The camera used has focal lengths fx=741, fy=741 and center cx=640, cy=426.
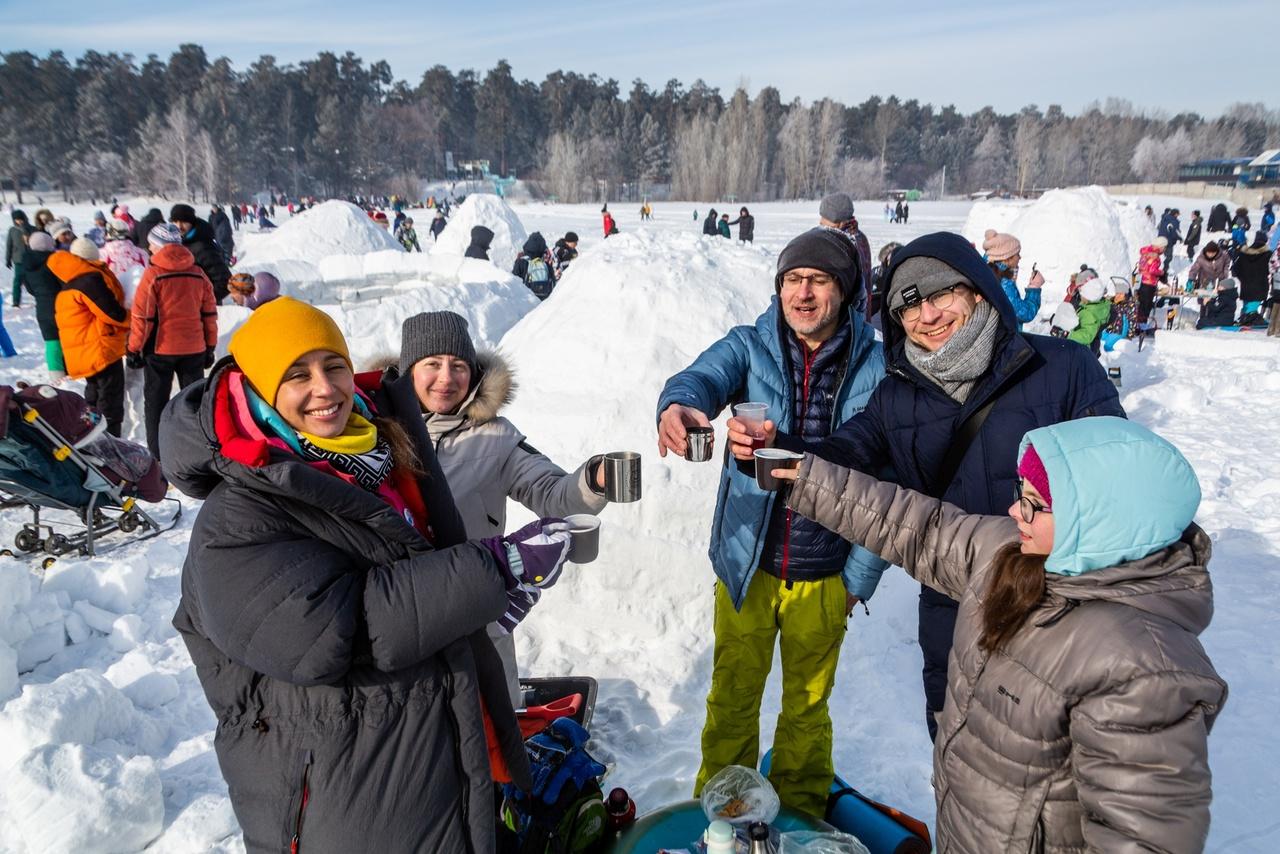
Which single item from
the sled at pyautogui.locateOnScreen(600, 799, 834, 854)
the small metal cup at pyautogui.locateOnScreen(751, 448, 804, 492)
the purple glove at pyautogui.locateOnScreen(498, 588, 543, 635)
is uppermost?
the small metal cup at pyautogui.locateOnScreen(751, 448, 804, 492)

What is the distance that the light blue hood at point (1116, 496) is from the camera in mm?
1397

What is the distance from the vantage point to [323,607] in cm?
143

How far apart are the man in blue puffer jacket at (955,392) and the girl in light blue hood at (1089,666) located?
1.38 feet

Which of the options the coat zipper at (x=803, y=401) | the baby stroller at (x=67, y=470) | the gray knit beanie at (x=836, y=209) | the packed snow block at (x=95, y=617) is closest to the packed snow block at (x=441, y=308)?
the baby stroller at (x=67, y=470)

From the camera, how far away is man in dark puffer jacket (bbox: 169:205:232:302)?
7463 mm

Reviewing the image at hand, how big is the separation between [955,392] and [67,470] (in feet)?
18.5

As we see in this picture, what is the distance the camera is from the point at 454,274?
1439 cm

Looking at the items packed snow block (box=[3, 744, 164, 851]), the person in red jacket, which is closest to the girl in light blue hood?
packed snow block (box=[3, 744, 164, 851])

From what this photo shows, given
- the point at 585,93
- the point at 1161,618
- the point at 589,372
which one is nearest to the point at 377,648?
the point at 1161,618

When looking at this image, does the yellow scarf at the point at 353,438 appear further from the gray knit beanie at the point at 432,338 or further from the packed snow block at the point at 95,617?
the packed snow block at the point at 95,617

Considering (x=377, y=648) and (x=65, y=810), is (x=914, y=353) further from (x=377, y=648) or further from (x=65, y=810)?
(x=65, y=810)

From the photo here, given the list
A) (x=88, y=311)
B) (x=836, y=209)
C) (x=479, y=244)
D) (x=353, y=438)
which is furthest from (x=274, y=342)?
(x=479, y=244)

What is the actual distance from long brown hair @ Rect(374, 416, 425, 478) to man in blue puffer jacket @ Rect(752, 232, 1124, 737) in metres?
0.96

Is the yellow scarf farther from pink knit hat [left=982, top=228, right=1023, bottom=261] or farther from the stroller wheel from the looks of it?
pink knit hat [left=982, top=228, right=1023, bottom=261]
